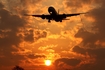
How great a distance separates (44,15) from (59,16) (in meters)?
6.90

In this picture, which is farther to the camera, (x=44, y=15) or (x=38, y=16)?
(x=38, y=16)

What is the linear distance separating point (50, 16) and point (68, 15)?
35.1 feet

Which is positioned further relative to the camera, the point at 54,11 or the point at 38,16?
the point at 38,16

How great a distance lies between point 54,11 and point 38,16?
41.5 ft

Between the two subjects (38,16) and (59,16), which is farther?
(38,16)

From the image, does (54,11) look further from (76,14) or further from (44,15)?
(76,14)

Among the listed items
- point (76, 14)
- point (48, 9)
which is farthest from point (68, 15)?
point (48, 9)

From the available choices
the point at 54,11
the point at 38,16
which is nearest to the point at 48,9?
the point at 54,11

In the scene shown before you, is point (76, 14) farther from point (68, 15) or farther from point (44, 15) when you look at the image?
point (44, 15)

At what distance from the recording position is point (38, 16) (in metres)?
115

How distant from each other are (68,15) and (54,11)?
9.35 metres

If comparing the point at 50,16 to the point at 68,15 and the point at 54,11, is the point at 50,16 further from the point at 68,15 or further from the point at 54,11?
the point at 68,15

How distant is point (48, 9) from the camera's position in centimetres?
10512

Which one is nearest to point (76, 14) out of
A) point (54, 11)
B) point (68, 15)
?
point (68, 15)
